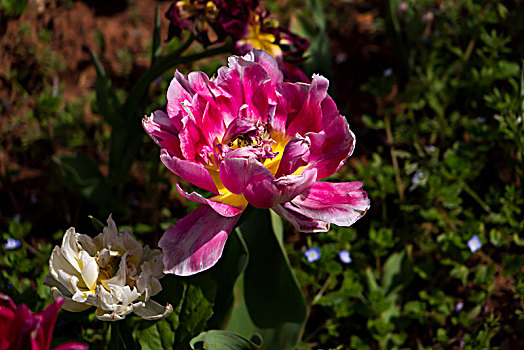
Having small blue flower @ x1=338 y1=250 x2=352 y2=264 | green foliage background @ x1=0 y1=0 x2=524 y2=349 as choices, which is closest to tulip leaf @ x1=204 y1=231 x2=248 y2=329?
green foliage background @ x1=0 y1=0 x2=524 y2=349

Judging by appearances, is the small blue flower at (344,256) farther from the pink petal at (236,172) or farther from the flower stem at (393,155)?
the pink petal at (236,172)

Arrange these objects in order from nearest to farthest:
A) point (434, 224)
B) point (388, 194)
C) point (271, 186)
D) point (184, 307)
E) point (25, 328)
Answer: point (25, 328) < point (271, 186) < point (184, 307) < point (434, 224) < point (388, 194)

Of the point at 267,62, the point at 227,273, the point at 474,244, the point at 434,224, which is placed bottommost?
the point at 434,224

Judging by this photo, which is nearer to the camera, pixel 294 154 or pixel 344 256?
pixel 294 154

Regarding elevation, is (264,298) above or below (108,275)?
below

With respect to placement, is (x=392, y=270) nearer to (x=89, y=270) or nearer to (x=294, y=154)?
(x=294, y=154)

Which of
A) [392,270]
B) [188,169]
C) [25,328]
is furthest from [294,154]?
[392,270]

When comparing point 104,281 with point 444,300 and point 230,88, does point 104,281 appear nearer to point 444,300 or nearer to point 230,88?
point 230,88

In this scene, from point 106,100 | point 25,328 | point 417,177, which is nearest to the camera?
point 25,328
